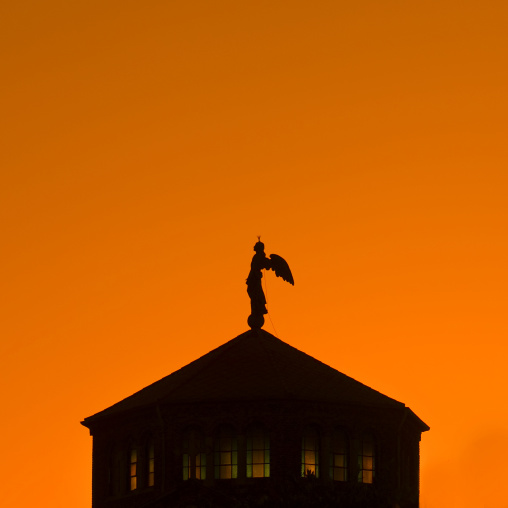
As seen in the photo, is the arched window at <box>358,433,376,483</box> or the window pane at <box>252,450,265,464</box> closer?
the window pane at <box>252,450,265,464</box>

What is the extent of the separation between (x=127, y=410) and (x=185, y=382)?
2.50 meters

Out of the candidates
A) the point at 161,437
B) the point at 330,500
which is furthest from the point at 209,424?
the point at 330,500

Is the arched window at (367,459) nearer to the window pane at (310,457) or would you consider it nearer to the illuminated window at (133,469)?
the window pane at (310,457)

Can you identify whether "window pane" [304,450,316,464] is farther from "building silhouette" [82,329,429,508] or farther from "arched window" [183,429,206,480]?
"arched window" [183,429,206,480]

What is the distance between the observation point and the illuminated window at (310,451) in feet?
299

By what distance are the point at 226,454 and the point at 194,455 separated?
1185 mm

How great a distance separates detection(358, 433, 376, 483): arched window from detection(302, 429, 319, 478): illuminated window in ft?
6.02

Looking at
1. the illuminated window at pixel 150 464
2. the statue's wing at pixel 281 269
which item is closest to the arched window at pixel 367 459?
the illuminated window at pixel 150 464

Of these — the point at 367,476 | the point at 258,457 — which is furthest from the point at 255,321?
the point at 367,476

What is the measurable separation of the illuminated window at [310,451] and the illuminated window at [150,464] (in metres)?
5.61

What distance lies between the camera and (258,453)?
3585 inches

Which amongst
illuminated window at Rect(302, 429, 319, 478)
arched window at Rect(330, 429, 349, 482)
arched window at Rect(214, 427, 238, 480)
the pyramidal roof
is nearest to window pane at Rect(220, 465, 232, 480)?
arched window at Rect(214, 427, 238, 480)

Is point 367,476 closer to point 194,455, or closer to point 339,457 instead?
point 339,457

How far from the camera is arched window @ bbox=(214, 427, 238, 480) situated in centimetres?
9075
